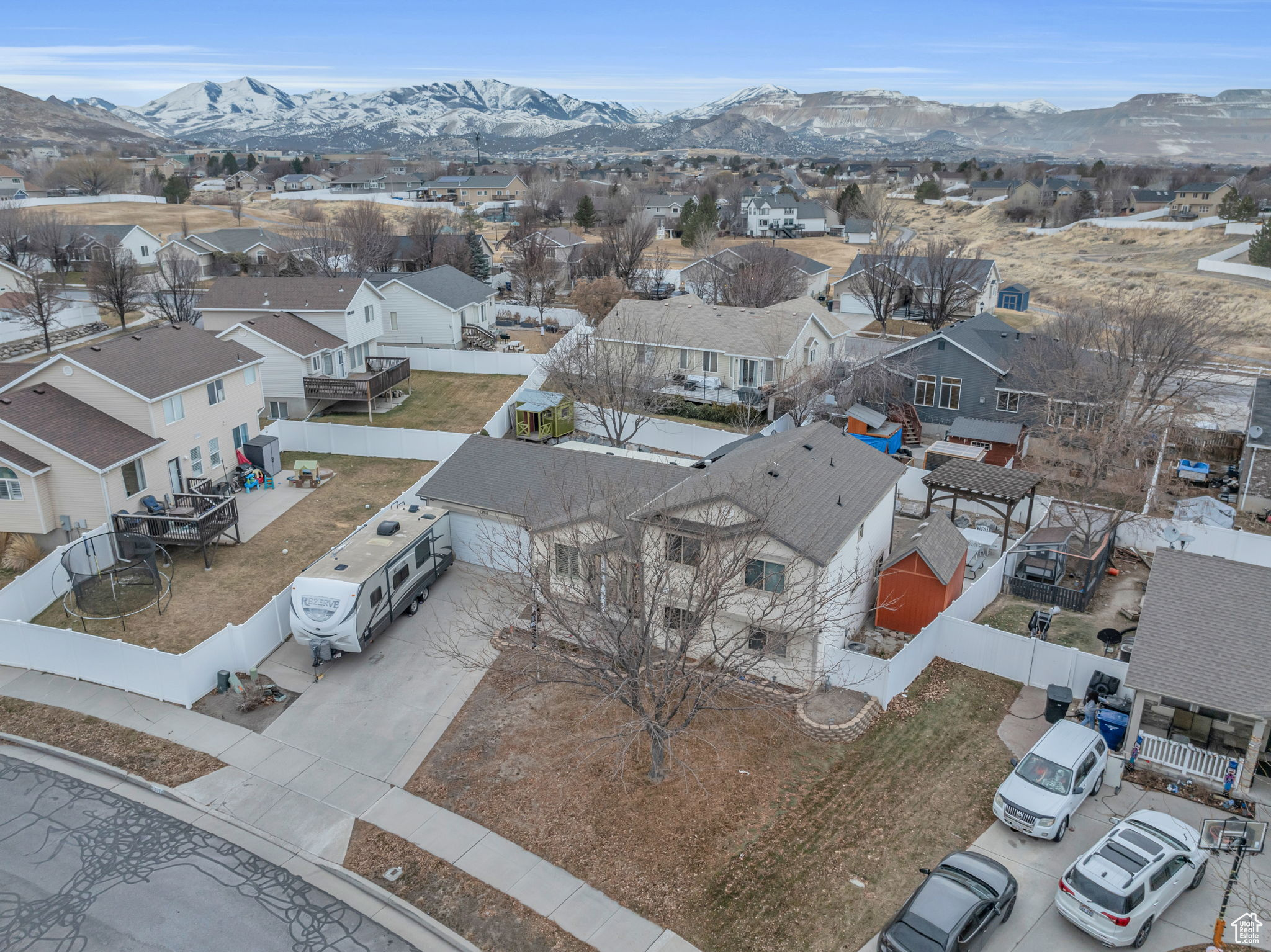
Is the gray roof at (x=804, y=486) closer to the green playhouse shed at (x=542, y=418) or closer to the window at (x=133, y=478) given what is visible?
the green playhouse shed at (x=542, y=418)

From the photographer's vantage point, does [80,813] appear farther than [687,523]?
No

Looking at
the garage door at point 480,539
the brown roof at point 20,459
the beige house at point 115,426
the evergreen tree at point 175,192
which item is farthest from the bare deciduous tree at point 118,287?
the evergreen tree at point 175,192

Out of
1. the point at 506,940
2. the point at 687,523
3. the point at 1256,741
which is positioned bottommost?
the point at 506,940

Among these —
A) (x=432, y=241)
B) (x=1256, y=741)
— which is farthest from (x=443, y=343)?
(x=1256, y=741)

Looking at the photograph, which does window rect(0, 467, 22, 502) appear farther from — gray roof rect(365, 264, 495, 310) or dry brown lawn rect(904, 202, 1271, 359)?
dry brown lawn rect(904, 202, 1271, 359)

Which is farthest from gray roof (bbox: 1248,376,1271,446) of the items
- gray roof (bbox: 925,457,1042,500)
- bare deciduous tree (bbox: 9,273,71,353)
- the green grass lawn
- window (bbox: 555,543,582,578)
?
bare deciduous tree (bbox: 9,273,71,353)

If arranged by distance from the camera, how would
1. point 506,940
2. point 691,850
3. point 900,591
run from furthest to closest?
point 900,591
point 691,850
point 506,940

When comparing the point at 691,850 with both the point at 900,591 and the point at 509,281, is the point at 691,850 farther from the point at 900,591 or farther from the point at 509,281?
the point at 509,281
